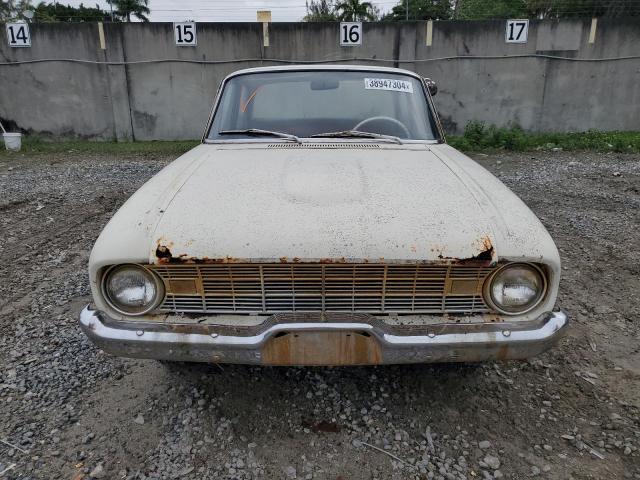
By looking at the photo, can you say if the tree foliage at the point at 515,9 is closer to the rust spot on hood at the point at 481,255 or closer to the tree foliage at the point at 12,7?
the rust spot on hood at the point at 481,255

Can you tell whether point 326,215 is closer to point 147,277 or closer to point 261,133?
point 147,277

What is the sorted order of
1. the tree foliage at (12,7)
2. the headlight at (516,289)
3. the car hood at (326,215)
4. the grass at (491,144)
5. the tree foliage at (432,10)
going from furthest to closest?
the tree foliage at (432,10), the tree foliage at (12,7), the grass at (491,144), the headlight at (516,289), the car hood at (326,215)

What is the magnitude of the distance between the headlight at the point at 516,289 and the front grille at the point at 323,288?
54 mm

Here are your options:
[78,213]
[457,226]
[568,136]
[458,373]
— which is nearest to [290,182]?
[457,226]

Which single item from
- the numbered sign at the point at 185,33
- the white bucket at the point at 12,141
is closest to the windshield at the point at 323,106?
the numbered sign at the point at 185,33

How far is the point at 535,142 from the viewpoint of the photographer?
33.3 feet

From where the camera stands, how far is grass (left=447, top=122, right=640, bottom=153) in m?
9.41

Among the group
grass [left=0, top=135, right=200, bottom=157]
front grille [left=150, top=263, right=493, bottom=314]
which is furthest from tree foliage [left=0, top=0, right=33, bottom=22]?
front grille [left=150, top=263, right=493, bottom=314]

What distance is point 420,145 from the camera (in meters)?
3.05

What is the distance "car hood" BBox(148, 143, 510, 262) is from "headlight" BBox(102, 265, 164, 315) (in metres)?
0.15

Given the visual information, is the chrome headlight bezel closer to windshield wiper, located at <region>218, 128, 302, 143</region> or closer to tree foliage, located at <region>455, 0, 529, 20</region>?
windshield wiper, located at <region>218, 128, 302, 143</region>

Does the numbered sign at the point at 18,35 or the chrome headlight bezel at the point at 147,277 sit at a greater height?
the numbered sign at the point at 18,35

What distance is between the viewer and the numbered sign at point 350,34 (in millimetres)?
11285

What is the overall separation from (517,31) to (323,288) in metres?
11.4
